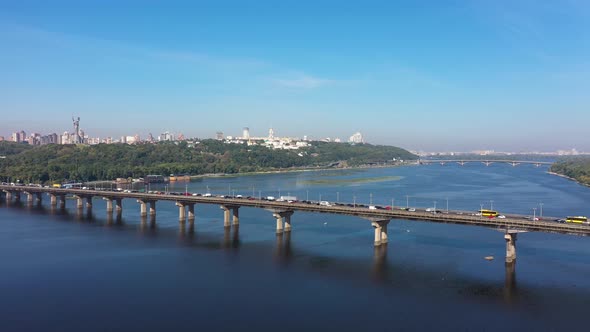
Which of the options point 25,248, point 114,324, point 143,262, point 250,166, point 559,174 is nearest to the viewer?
point 114,324

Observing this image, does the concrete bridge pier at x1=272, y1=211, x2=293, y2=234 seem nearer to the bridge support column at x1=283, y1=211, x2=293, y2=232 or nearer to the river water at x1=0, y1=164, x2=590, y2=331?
the bridge support column at x1=283, y1=211, x2=293, y2=232

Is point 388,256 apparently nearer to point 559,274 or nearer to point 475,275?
point 475,275

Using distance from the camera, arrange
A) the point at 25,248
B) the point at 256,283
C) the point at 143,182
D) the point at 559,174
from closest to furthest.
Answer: the point at 256,283, the point at 25,248, the point at 143,182, the point at 559,174

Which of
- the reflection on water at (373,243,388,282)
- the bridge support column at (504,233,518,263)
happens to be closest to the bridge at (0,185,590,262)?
the bridge support column at (504,233,518,263)

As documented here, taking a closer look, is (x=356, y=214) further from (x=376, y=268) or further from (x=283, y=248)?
(x=376, y=268)

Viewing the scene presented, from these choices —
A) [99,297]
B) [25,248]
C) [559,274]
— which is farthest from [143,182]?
[559,274]

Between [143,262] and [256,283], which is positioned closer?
[256,283]
